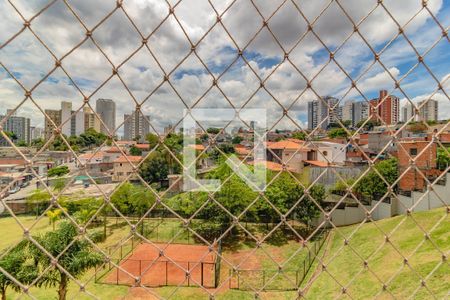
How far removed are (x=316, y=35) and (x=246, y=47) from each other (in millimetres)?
238

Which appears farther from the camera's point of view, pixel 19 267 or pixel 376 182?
pixel 376 182

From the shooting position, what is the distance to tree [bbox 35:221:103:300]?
3.04 metres

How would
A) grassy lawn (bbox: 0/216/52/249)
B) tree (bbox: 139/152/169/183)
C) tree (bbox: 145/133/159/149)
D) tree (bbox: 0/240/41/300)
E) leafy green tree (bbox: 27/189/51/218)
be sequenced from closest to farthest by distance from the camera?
tree (bbox: 145/133/159/149) → tree (bbox: 0/240/41/300) → grassy lawn (bbox: 0/216/52/249) → leafy green tree (bbox: 27/189/51/218) → tree (bbox: 139/152/169/183)

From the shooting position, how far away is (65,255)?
3424mm

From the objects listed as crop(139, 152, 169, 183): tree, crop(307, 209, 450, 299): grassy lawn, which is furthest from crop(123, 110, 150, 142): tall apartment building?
crop(139, 152, 169, 183): tree

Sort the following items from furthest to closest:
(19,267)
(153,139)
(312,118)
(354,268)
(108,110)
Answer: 1. (354,268)
2. (19,267)
3. (312,118)
4. (153,139)
5. (108,110)

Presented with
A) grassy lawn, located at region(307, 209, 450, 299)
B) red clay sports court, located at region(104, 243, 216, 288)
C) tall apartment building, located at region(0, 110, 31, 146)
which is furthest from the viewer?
red clay sports court, located at region(104, 243, 216, 288)

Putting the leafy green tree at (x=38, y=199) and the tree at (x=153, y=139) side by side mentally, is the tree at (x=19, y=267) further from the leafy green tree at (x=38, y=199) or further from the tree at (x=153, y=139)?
the leafy green tree at (x=38, y=199)

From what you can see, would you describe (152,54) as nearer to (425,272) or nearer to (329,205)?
(425,272)

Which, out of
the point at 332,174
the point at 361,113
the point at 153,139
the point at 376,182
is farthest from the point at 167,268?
the point at 376,182

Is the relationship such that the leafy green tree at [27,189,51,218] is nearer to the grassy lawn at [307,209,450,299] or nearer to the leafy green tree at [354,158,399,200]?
the grassy lawn at [307,209,450,299]

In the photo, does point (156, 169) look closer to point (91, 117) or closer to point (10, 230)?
point (10, 230)

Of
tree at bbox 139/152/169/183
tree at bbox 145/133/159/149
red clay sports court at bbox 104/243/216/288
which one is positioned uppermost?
tree at bbox 145/133/159/149

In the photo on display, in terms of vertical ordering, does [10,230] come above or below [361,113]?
below
